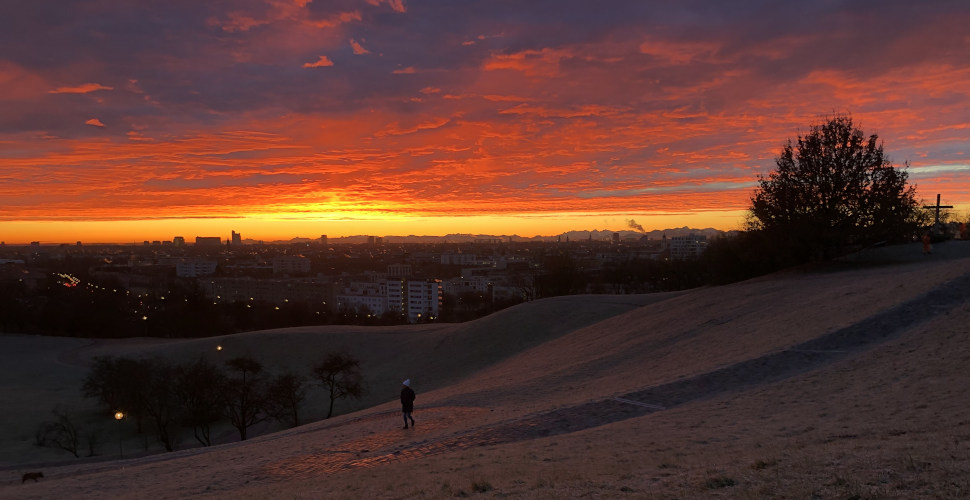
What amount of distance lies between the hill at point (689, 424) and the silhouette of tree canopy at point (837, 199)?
8.39 meters

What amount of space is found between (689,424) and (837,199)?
3395cm

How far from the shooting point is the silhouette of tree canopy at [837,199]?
1534 inches

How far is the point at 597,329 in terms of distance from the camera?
116 ft

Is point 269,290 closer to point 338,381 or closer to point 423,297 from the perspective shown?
point 423,297

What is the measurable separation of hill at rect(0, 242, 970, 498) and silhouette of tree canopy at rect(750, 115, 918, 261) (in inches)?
330

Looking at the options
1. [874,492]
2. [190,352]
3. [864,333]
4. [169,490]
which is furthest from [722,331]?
[190,352]

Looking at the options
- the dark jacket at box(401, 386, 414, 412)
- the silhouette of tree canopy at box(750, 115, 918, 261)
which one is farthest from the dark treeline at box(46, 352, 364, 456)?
the silhouette of tree canopy at box(750, 115, 918, 261)

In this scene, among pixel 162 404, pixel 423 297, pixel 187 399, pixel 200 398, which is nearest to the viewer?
pixel 162 404

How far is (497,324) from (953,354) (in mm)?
30870

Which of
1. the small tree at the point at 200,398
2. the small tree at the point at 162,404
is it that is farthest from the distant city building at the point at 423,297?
the small tree at the point at 200,398

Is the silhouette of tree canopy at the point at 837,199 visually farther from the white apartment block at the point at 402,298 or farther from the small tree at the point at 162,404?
the white apartment block at the point at 402,298

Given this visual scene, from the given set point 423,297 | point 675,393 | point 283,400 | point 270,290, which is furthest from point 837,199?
point 270,290

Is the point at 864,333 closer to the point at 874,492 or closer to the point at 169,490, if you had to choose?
Result: the point at 874,492

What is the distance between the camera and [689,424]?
43.1 ft
